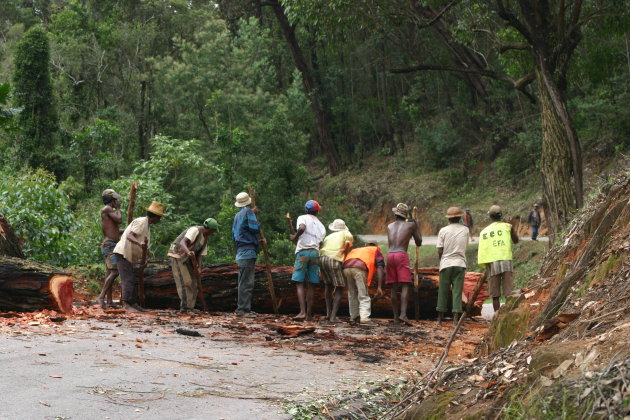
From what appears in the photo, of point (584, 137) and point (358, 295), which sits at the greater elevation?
point (584, 137)

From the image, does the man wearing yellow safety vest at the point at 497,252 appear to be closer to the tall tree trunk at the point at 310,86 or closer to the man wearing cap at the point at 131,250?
the man wearing cap at the point at 131,250

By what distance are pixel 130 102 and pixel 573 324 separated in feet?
120

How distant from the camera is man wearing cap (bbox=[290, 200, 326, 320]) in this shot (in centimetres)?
1240

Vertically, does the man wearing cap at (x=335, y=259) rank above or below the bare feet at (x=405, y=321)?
above

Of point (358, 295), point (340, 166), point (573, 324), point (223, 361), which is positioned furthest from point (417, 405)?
point (340, 166)

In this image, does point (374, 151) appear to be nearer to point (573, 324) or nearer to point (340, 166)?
point (340, 166)

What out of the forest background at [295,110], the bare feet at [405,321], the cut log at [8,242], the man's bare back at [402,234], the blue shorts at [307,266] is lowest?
the bare feet at [405,321]

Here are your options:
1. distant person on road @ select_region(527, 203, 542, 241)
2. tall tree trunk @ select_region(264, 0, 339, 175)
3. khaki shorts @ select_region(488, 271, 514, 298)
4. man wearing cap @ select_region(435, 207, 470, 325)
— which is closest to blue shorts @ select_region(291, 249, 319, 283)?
man wearing cap @ select_region(435, 207, 470, 325)

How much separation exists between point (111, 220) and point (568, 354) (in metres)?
9.57

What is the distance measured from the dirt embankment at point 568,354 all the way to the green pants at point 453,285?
4.65 m

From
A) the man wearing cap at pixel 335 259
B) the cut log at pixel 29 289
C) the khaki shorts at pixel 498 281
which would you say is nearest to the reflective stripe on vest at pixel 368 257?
the man wearing cap at pixel 335 259

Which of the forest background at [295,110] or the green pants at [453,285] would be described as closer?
the green pants at [453,285]

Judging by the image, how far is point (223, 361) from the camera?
25.3 feet

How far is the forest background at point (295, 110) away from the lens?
16562 mm
